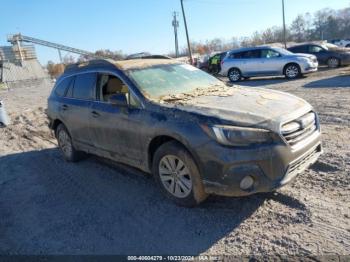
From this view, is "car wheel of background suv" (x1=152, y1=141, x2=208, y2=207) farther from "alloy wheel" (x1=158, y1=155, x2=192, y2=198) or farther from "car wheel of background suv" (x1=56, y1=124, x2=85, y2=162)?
"car wheel of background suv" (x1=56, y1=124, x2=85, y2=162)

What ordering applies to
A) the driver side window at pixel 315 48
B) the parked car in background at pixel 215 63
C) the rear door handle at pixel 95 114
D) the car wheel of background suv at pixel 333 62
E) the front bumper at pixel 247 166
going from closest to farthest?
the front bumper at pixel 247 166 → the rear door handle at pixel 95 114 → the car wheel of background suv at pixel 333 62 → the driver side window at pixel 315 48 → the parked car in background at pixel 215 63

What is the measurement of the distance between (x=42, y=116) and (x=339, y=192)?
35.3 ft

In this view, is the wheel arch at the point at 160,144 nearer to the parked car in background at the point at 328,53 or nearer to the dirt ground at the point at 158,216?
the dirt ground at the point at 158,216

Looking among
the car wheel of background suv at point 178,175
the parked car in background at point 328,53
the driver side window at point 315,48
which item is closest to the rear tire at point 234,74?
the parked car in background at point 328,53

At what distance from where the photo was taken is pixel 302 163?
12.9 feet

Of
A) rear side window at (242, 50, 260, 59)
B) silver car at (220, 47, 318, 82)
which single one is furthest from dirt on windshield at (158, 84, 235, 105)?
rear side window at (242, 50, 260, 59)

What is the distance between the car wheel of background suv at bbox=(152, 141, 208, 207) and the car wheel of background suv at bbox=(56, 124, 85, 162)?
2508 millimetres

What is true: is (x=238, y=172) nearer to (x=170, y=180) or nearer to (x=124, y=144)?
(x=170, y=180)

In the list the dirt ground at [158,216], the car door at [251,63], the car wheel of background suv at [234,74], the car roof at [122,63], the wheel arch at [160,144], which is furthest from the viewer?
the car wheel of background suv at [234,74]

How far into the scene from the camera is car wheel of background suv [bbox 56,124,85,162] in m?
6.40

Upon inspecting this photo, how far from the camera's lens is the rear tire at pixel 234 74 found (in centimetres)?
1864

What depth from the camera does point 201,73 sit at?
18.6 feet

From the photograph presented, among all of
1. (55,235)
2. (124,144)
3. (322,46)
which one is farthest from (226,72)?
(55,235)

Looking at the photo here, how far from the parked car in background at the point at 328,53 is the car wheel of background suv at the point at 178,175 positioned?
19204mm
